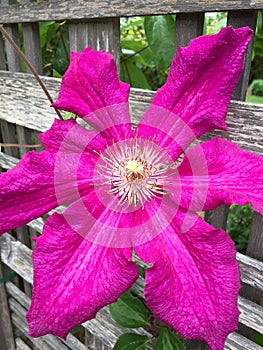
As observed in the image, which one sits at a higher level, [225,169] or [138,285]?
[225,169]

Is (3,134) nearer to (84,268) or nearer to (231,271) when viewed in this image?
(84,268)

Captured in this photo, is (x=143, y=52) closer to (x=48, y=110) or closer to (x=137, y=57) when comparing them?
(x=137, y=57)

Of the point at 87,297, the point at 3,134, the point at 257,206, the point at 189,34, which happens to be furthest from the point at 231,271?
the point at 3,134

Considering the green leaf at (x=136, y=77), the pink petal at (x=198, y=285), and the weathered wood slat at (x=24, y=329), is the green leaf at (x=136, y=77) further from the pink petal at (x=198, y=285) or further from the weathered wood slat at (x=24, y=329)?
the weathered wood slat at (x=24, y=329)

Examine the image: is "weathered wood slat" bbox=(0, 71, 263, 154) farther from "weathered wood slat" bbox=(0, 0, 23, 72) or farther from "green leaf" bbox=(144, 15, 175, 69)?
"green leaf" bbox=(144, 15, 175, 69)

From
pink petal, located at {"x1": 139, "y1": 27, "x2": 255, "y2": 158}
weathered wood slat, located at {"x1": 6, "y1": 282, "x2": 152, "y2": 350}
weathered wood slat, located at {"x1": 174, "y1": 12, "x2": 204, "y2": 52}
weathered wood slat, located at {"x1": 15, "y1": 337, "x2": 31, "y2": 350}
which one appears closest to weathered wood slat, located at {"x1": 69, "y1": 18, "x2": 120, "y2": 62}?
weathered wood slat, located at {"x1": 174, "y1": 12, "x2": 204, "y2": 52}

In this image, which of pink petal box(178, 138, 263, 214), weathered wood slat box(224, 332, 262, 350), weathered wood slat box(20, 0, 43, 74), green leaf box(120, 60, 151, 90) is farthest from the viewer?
green leaf box(120, 60, 151, 90)
